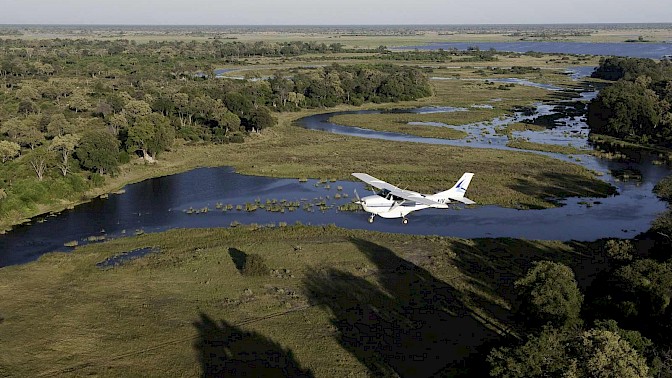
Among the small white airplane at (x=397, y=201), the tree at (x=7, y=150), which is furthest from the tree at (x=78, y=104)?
the small white airplane at (x=397, y=201)

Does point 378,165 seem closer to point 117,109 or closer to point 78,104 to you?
point 117,109

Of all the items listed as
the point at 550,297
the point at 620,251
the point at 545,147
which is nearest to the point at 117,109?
the point at 545,147

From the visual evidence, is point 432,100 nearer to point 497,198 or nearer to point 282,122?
point 282,122

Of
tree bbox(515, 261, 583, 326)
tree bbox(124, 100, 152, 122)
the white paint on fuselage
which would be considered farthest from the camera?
tree bbox(124, 100, 152, 122)

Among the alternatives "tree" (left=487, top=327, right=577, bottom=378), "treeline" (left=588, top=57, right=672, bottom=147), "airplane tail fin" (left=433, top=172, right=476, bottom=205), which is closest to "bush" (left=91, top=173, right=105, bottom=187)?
"airplane tail fin" (left=433, top=172, right=476, bottom=205)

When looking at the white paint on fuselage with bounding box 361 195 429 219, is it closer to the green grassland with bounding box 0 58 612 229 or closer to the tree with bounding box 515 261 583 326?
the green grassland with bounding box 0 58 612 229

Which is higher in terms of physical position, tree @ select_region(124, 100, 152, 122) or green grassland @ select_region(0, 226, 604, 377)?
tree @ select_region(124, 100, 152, 122)
